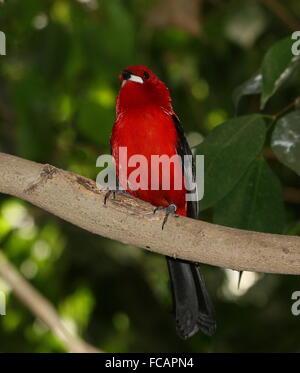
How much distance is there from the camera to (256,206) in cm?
337

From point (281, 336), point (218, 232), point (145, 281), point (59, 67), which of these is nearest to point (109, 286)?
point (145, 281)

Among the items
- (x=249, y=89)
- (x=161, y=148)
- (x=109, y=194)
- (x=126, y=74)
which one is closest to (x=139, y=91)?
(x=126, y=74)

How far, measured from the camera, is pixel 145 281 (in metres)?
5.92

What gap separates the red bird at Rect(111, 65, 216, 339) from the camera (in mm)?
3855

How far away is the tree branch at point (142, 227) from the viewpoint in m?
2.82

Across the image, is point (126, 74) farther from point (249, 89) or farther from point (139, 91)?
point (249, 89)

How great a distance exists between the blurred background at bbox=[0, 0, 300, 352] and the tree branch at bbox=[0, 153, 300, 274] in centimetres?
193

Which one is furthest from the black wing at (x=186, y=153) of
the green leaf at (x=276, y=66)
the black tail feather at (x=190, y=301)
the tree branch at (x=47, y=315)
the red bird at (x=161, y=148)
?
the tree branch at (x=47, y=315)

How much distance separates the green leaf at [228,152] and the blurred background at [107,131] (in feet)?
4.98

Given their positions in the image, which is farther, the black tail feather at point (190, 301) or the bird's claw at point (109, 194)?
the black tail feather at point (190, 301)

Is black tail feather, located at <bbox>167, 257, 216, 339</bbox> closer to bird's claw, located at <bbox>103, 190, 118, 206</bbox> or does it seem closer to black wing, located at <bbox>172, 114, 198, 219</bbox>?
black wing, located at <bbox>172, 114, 198, 219</bbox>

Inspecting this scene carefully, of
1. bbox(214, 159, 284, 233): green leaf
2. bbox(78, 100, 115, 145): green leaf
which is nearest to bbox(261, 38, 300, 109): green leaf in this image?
bbox(214, 159, 284, 233): green leaf

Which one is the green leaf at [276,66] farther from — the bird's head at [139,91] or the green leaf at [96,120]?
the green leaf at [96,120]
